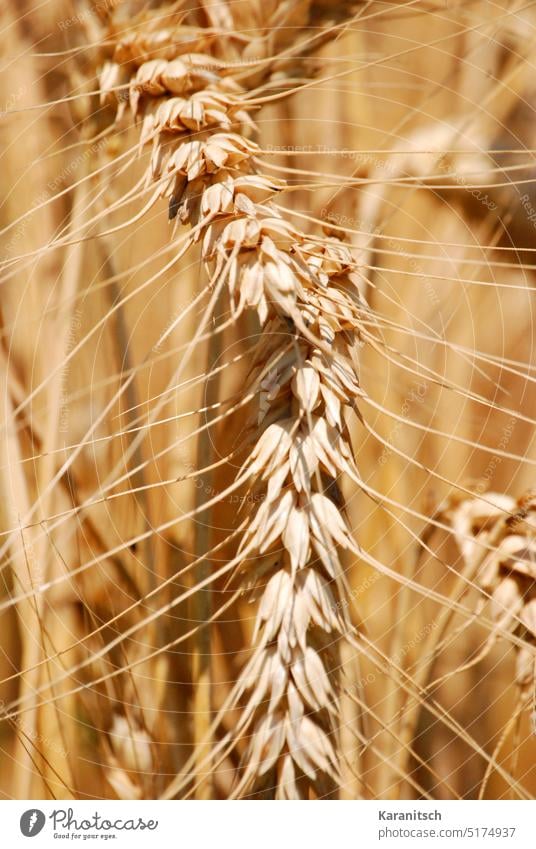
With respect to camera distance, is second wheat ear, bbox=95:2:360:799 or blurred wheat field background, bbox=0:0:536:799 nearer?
second wheat ear, bbox=95:2:360:799

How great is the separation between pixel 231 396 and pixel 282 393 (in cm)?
8

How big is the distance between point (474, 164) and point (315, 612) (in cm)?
36

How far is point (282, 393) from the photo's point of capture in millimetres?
486

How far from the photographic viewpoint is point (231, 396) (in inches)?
22.0

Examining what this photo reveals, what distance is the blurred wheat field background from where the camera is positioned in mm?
563

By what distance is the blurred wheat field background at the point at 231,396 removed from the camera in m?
0.56

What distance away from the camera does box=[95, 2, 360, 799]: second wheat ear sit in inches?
18.1

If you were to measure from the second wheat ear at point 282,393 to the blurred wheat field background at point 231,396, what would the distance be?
0.22 feet

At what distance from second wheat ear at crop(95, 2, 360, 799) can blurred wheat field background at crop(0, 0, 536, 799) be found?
66 mm

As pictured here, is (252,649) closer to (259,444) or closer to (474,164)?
(259,444)

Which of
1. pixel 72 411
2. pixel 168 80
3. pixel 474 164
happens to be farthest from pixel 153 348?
pixel 474 164

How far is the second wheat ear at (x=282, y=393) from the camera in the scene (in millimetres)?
460

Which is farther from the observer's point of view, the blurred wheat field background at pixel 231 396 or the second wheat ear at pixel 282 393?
the blurred wheat field background at pixel 231 396
